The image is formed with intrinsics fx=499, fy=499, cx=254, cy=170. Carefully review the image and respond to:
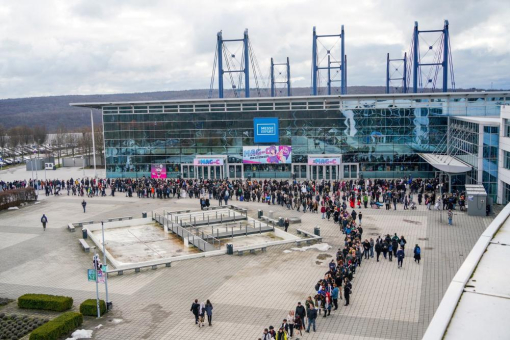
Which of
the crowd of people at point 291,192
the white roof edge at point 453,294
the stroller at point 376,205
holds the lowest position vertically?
the stroller at point 376,205

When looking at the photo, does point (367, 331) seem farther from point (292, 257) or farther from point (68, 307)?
point (68, 307)

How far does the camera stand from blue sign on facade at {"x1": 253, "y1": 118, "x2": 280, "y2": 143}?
2030 inches

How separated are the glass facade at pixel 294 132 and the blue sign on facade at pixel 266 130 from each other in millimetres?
507

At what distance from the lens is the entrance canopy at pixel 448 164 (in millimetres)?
37669

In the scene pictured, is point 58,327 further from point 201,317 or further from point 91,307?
point 201,317

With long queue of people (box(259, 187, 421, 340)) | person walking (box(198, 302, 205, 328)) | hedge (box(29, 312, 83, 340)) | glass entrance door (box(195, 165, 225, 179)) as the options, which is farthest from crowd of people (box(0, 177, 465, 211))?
hedge (box(29, 312, 83, 340))

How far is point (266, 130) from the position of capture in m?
51.7

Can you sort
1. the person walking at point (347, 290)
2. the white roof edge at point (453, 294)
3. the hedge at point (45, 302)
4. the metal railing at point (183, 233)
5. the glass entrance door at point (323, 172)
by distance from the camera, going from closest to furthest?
the white roof edge at point (453, 294) → the person walking at point (347, 290) → the hedge at point (45, 302) → the metal railing at point (183, 233) → the glass entrance door at point (323, 172)

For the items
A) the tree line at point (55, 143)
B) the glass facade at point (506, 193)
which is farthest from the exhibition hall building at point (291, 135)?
the tree line at point (55, 143)

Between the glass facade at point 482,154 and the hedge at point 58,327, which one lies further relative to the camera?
the glass facade at point 482,154

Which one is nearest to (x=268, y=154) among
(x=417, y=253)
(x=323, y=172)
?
(x=323, y=172)

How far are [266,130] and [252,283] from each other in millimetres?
31701

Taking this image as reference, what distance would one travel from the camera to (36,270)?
78.8 ft

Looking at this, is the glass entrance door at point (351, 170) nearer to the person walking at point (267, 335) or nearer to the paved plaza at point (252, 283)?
the paved plaza at point (252, 283)
